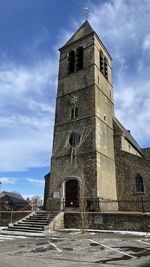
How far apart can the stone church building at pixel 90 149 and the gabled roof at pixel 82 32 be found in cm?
65

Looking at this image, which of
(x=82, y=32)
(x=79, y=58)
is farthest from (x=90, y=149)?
(x=82, y=32)

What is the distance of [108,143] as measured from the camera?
21.8m

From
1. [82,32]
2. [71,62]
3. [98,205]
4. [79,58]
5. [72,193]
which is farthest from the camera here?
[82,32]

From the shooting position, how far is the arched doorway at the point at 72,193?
19203 millimetres

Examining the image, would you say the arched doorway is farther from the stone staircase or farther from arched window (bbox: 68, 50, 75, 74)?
arched window (bbox: 68, 50, 75, 74)

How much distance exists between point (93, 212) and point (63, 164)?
5476 millimetres

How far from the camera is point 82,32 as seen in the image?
26578 millimetres

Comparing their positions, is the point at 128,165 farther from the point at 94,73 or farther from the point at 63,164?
the point at 94,73

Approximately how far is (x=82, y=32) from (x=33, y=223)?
2007 centimetres

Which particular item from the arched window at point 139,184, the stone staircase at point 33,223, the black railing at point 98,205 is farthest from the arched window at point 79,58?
the stone staircase at point 33,223

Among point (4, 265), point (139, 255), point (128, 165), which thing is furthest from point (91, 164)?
point (4, 265)

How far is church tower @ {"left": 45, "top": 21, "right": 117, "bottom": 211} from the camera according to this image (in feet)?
62.1

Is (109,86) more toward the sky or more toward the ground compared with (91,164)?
more toward the sky

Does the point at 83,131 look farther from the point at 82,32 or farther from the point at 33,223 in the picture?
the point at 82,32
